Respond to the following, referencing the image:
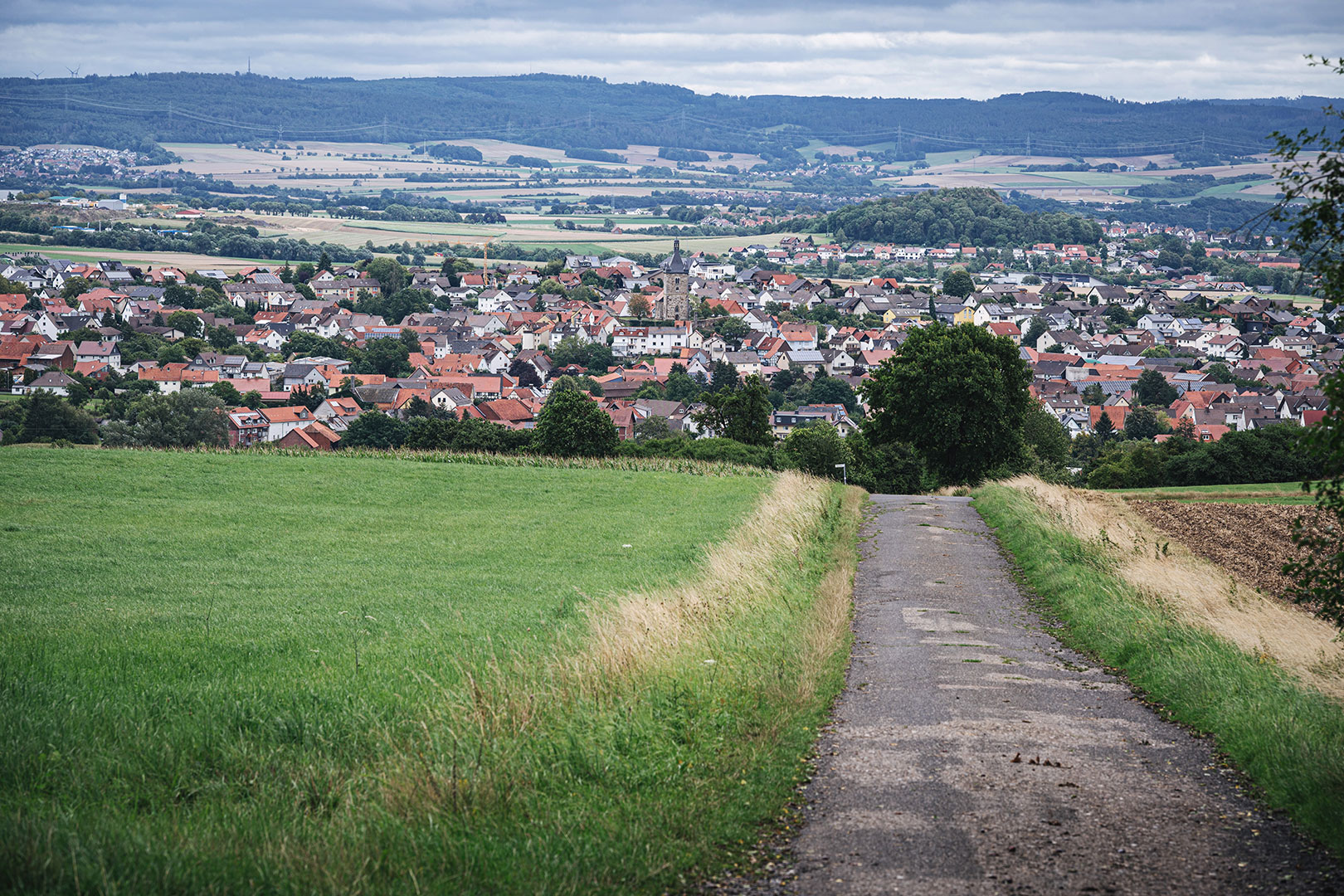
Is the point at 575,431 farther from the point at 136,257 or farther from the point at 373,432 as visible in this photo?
the point at 136,257

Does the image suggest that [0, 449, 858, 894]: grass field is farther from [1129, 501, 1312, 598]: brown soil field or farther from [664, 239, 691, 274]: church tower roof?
[664, 239, 691, 274]: church tower roof

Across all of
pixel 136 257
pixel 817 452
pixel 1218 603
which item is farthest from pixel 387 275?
pixel 1218 603

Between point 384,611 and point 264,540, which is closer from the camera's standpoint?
point 384,611

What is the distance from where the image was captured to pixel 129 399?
78062 millimetres

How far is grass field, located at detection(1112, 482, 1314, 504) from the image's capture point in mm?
30533

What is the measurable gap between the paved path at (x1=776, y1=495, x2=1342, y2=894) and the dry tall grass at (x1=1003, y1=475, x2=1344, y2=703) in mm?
1413

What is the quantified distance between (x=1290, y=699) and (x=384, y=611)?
881cm

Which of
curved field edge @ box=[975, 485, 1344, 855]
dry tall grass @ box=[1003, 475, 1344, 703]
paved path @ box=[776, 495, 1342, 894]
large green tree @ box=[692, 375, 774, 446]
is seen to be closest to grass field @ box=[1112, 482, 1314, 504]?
dry tall grass @ box=[1003, 475, 1344, 703]

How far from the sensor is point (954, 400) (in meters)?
36.4

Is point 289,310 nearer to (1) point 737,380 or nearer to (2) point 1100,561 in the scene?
(1) point 737,380

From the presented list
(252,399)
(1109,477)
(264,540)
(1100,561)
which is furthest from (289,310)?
(1100,561)

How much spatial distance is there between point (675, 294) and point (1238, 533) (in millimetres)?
124500

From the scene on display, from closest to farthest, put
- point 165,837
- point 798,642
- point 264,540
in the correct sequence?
1. point 165,837
2. point 798,642
3. point 264,540

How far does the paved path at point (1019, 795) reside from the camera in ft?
18.1
